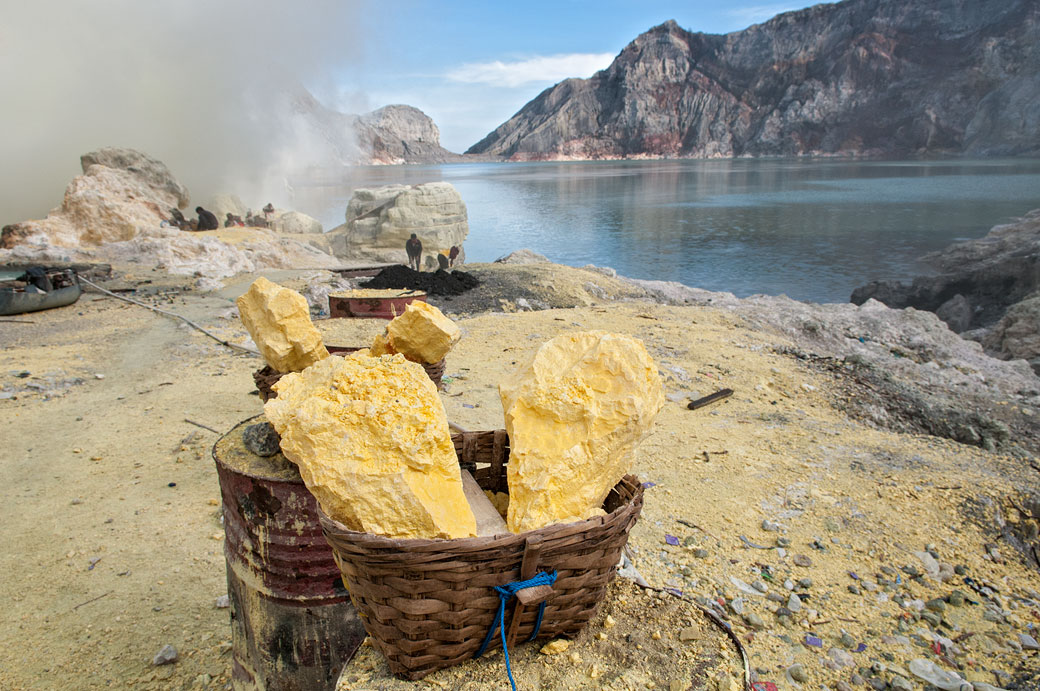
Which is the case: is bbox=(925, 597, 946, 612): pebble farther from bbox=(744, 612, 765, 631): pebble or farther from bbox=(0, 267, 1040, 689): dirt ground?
bbox=(744, 612, 765, 631): pebble

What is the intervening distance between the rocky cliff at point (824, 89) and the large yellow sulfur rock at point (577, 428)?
93.9 m

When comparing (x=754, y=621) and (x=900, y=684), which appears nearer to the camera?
(x=900, y=684)

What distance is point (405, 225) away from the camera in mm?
21375

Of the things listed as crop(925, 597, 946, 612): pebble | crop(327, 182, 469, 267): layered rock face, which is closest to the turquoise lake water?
crop(327, 182, 469, 267): layered rock face

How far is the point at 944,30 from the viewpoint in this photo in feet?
291

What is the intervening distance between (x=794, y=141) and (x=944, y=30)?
24709 mm

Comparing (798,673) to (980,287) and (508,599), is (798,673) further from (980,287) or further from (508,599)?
(980,287)

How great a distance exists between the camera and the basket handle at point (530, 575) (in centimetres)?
144

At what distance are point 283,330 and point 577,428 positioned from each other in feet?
8.92

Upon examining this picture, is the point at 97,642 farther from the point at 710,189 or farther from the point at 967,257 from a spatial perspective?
the point at 710,189

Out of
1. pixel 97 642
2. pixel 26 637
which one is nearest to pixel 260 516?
pixel 97 642

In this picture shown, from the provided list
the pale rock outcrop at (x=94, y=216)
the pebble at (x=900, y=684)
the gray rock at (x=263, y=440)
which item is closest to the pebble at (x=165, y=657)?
the gray rock at (x=263, y=440)

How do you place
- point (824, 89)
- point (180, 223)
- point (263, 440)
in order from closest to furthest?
point (263, 440) < point (180, 223) < point (824, 89)

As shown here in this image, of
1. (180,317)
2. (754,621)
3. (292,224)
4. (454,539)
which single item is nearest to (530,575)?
(454,539)
